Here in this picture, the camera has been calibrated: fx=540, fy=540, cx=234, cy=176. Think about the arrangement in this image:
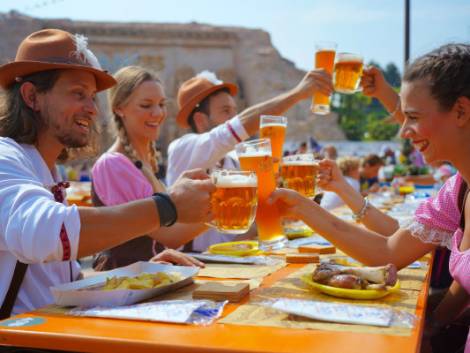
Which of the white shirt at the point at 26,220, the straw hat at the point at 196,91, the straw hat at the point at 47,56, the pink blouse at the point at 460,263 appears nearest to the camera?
the white shirt at the point at 26,220

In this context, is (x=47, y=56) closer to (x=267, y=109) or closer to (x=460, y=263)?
(x=267, y=109)

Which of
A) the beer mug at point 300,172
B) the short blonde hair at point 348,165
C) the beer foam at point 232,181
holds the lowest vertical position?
the short blonde hair at point 348,165

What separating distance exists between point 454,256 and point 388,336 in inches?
32.4

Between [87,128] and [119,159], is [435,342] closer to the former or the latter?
[87,128]

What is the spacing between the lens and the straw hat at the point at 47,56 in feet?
6.65

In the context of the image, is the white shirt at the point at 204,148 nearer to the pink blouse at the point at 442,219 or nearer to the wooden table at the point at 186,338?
the pink blouse at the point at 442,219

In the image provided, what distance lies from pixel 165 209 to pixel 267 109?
1560 millimetres

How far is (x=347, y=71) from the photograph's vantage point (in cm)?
262

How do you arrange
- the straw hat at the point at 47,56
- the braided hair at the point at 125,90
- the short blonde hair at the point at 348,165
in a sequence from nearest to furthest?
the straw hat at the point at 47,56 < the braided hair at the point at 125,90 < the short blonde hair at the point at 348,165

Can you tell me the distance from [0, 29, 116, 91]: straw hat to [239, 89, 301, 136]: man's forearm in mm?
1147

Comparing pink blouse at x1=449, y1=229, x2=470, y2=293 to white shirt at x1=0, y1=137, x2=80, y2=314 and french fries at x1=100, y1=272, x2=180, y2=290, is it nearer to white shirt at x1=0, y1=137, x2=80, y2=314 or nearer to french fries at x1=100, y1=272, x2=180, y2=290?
french fries at x1=100, y1=272, x2=180, y2=290

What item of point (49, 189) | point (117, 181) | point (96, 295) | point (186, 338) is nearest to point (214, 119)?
point (117, 181)

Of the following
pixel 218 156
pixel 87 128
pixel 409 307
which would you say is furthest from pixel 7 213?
pixel 218 156

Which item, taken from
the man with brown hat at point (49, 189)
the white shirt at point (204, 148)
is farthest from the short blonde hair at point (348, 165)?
the man with brown hat at point (49, 189)
